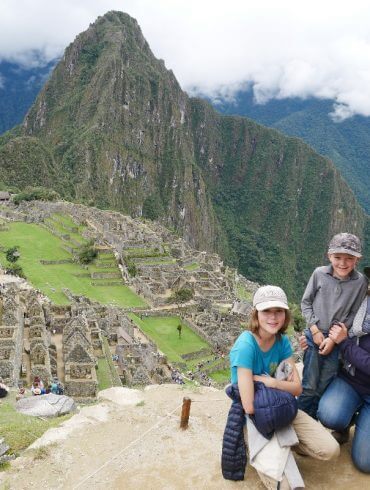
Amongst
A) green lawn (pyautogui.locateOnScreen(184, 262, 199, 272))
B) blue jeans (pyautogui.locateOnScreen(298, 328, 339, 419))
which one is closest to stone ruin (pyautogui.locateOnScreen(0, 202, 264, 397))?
green lawn (pyautogui.locateOnScreen(184, 262, 199, 272))

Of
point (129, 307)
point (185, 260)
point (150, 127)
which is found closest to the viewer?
point (129, 307)

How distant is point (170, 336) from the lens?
28.6 m

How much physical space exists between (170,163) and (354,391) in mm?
139998

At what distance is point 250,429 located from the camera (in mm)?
5211

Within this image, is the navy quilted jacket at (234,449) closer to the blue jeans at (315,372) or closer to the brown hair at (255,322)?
the brown hair at (255,322)

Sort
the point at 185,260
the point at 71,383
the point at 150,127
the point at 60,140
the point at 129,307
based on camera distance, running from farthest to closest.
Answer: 1. the point at 150,127
2. the point at 60,140
3. the point at 185,260
4. the point at 129,307
5. the point at 71,383

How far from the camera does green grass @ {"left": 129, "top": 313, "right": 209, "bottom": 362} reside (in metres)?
26.1

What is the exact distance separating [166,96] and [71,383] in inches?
5570

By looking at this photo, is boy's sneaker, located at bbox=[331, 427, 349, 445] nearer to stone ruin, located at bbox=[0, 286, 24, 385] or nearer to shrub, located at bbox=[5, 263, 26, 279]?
stone ruin, located at bbox=[0, 286, 24, 385]

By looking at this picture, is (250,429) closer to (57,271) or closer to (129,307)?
(129,307)

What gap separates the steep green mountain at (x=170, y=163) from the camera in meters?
112

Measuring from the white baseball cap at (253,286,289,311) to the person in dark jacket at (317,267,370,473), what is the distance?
→ 76 centimetres

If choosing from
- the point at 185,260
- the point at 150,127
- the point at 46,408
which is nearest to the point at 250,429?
the point at 46,408

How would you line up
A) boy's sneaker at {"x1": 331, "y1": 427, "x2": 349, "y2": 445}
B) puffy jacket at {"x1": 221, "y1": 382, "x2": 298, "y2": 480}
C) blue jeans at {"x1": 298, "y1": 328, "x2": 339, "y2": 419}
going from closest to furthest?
1. puffy jacket at {"x1": 221, "y1": 382, "x2": 298, "y2": 480}
2. blue jeans at {"x1": 298, "y1": 328, "x2": 339, "y2": 419}
3. boy's sneaker at {"x1": 331, "y1": 427, "x2": 349, "y2": 445}
